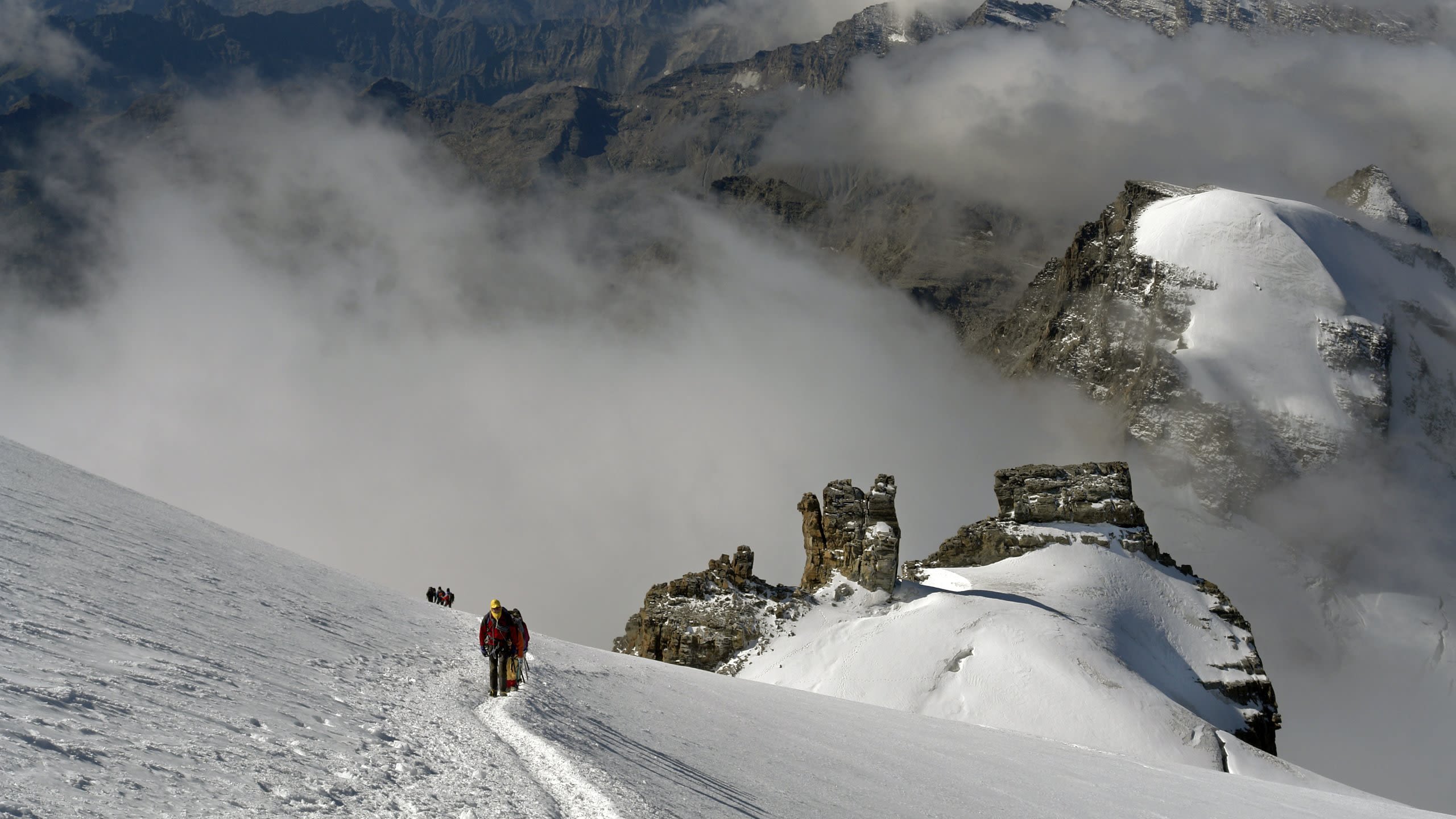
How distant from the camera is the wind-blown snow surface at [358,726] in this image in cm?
950

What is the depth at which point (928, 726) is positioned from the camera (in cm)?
3142

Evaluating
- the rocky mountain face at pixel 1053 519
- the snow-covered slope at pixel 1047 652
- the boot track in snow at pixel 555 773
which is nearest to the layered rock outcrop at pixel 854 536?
the snow-covered slope at pixel 1047 652

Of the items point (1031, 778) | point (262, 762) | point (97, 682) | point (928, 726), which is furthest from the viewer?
point (928, 726)

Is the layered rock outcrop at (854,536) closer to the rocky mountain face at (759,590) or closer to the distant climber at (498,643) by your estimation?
the rocky mountain face at (759,590)

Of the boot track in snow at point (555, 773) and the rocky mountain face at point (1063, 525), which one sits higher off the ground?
the rocky mountain face at point (1063, 525)

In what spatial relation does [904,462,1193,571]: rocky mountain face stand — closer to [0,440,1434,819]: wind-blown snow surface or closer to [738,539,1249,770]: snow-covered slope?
[738,539,1249,770]: snow-covered slope

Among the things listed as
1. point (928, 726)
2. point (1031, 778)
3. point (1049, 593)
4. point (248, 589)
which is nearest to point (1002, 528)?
point (1049, 593)

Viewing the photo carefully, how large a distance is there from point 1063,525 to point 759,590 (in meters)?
26.5

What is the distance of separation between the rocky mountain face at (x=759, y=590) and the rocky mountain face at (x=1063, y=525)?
21.9ft

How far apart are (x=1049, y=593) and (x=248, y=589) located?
187 ft

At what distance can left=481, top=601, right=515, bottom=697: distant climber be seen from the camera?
60.9 ft

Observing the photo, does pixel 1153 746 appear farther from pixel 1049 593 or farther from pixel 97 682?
pixel 97 682

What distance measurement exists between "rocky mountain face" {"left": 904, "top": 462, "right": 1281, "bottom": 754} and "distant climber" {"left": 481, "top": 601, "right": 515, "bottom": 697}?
188 feet

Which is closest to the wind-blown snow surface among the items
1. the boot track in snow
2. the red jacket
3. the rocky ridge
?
the boot track in snow
